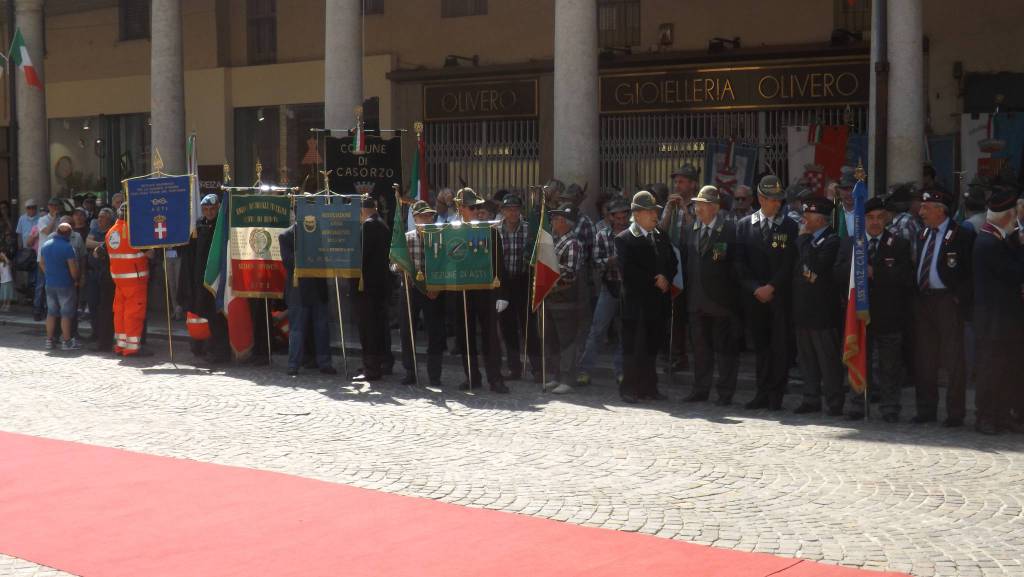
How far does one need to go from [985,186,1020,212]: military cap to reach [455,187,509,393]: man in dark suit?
16.3 ft

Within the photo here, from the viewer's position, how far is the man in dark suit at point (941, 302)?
1124 centimetres

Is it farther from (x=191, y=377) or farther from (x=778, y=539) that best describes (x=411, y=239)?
(x=778, y=539)

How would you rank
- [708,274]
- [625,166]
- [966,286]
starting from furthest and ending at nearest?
1. [625,166]
2. [708,274]
3. [966,286]

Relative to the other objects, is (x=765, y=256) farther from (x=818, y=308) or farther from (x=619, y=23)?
(x=619, y=23)

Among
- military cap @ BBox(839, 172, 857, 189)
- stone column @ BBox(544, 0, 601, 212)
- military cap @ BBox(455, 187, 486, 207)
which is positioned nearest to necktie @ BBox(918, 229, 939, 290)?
military cap @ BBox(839, 172, 857, 189)

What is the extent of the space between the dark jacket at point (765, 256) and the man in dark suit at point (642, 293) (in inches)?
31.6

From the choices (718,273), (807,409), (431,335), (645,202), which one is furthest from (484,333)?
(807,409)

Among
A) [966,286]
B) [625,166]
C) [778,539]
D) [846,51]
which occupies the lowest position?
[778,539]

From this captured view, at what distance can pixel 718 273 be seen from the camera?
40.6ft

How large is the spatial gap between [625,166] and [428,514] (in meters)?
13.7

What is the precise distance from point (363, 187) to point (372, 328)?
12.0 ft

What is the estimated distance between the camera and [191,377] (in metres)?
14.7

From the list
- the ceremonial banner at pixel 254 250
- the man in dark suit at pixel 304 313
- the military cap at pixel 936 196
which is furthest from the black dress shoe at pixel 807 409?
the ceremonial banner at pixel 254 250

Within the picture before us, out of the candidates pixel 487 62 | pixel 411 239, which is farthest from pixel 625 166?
Answer: pixel 411 239
